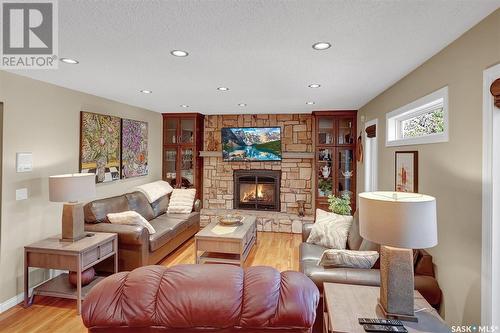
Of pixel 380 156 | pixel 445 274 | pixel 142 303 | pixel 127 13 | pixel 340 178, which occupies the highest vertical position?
pixel 127 13

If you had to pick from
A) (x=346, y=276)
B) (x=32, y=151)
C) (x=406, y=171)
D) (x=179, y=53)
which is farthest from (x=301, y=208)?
(x=32, y=151)

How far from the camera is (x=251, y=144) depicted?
20.0 feet

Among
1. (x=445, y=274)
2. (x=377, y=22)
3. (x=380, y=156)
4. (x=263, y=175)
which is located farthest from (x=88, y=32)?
(x=263, y=175)

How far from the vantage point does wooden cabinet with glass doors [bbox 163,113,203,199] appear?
20.0 feet

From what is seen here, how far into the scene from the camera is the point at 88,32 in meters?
1.97

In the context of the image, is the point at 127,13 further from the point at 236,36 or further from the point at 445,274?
the point at 445,274

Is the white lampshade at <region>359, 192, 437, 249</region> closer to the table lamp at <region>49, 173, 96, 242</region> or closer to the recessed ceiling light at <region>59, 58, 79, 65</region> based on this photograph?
the recessed ceiling light at <region>59, 58, 79, 65</region>

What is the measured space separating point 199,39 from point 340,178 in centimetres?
443

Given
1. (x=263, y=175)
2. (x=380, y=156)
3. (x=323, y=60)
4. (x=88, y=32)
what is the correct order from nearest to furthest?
1. (x=88, y=32)
2. (x=323, y=60)
3. (x=380, y=156)
4. (x=263, y=175)

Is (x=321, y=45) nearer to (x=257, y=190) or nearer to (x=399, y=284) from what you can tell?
(x=399, y=284)

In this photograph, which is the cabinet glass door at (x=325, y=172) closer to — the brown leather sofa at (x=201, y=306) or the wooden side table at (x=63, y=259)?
the wooden side table at (x=63, y=259)

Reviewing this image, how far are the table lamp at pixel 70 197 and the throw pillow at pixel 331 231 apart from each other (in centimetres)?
275

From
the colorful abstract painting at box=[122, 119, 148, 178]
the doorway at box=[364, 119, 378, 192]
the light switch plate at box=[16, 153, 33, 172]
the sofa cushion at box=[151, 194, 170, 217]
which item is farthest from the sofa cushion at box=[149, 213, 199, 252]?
the doorway at box=[364, 119, 378, 192]

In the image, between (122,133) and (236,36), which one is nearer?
(236,36)
